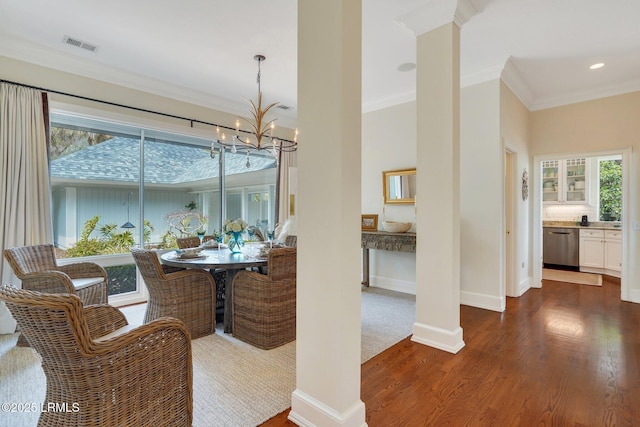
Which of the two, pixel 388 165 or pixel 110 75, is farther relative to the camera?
pixel 388 165

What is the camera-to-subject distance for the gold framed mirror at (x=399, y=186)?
4.62m

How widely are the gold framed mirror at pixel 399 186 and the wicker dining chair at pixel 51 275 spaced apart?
388 cm

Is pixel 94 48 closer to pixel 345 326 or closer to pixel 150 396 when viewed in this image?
pixel 150 396

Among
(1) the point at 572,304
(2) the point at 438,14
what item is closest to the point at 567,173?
(1) the point at 572,304

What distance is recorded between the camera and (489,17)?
287 centimetres

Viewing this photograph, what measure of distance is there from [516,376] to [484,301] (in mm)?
1632

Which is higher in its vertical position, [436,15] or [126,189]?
[436,15]

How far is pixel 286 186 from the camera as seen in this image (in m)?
5.95

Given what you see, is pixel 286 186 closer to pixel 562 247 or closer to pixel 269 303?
pixel 269 303

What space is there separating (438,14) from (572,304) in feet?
13.1

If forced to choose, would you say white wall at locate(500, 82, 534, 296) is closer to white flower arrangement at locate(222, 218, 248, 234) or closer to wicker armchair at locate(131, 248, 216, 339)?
white flower arrangement at locate(222, 218, 248, 234)

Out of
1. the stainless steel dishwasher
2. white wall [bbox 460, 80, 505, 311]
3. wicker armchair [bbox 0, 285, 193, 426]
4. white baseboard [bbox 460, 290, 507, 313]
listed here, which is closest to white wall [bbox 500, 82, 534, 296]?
white wall [bbox 460, 80, 505, 311]

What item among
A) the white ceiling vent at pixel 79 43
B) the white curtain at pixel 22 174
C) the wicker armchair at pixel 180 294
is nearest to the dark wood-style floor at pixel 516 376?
the wicker armchair at pixel 180 294

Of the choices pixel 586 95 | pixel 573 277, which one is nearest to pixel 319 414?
pixel 586 95
